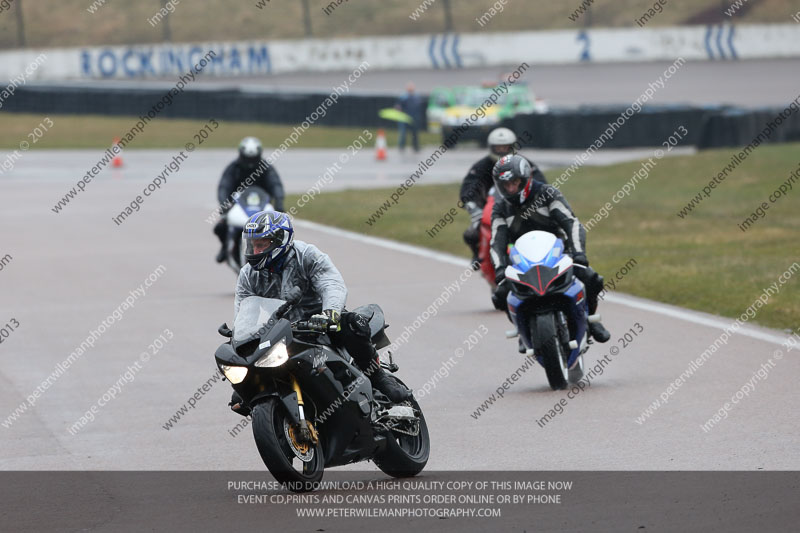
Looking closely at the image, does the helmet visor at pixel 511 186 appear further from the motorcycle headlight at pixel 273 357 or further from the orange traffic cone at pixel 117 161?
the orange traffic cone at pixel 117 161

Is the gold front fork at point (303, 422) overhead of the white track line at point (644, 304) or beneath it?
overhead

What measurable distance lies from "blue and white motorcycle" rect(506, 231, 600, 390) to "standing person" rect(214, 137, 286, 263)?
276 inches

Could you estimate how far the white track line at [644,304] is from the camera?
12750 mm

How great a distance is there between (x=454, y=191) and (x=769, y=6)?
39.9 metres

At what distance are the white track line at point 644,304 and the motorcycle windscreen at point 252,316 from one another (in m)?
6.12

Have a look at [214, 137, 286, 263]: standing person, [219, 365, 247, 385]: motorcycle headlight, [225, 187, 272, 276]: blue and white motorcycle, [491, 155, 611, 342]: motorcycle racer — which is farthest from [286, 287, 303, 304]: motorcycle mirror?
[214, 137, 286, 263]: standing person

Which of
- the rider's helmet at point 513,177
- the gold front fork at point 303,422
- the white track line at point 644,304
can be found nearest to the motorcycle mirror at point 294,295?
the gold front fork at point 303,422

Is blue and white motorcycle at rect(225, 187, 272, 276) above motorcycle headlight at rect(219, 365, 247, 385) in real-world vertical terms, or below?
below

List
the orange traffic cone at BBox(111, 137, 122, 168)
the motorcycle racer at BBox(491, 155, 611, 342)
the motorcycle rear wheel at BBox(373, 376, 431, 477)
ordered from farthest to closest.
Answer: the orange traffic cone at BBox(111, 137, 122, 168), the motorcycle racer at BBox(491, 155, 611, 342), the motorcycle rear wheel at BBox(373, 376, 431, 477)

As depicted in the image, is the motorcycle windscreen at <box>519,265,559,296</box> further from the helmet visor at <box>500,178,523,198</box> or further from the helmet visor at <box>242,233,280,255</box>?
the helmet visor at <box>242,233,280,255</box>

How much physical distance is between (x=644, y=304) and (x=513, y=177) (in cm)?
468

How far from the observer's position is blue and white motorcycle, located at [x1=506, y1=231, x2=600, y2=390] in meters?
10.5

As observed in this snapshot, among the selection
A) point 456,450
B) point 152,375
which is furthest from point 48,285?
point 456,450
